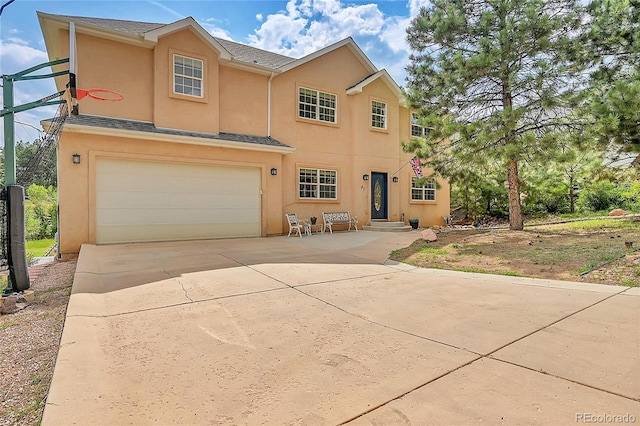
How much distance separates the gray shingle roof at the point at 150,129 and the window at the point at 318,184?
1.69 meters

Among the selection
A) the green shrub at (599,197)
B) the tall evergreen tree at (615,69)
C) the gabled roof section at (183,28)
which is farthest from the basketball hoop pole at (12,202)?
the green shrub at (599,197)

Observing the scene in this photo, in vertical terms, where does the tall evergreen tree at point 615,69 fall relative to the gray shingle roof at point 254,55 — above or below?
below

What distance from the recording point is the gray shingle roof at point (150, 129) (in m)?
9.73

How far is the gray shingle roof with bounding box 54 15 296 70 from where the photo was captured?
35.3ft

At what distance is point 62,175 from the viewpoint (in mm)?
9492

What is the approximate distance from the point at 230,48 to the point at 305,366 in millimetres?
14904

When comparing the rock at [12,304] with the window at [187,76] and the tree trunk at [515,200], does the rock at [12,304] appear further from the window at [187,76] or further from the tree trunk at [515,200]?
the tree trunk at [515,200]

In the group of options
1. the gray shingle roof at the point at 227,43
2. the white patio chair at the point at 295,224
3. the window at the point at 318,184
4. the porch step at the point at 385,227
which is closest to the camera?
the gray shingle roof at the point at 227,43

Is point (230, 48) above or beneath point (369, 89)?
above

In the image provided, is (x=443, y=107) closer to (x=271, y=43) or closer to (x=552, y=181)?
(x=271, y=43)

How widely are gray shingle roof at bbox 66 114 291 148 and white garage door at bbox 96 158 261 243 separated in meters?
0.98

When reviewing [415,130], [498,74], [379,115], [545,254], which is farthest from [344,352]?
[415,130]

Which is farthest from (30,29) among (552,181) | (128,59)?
(552,181)

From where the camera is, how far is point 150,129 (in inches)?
420
